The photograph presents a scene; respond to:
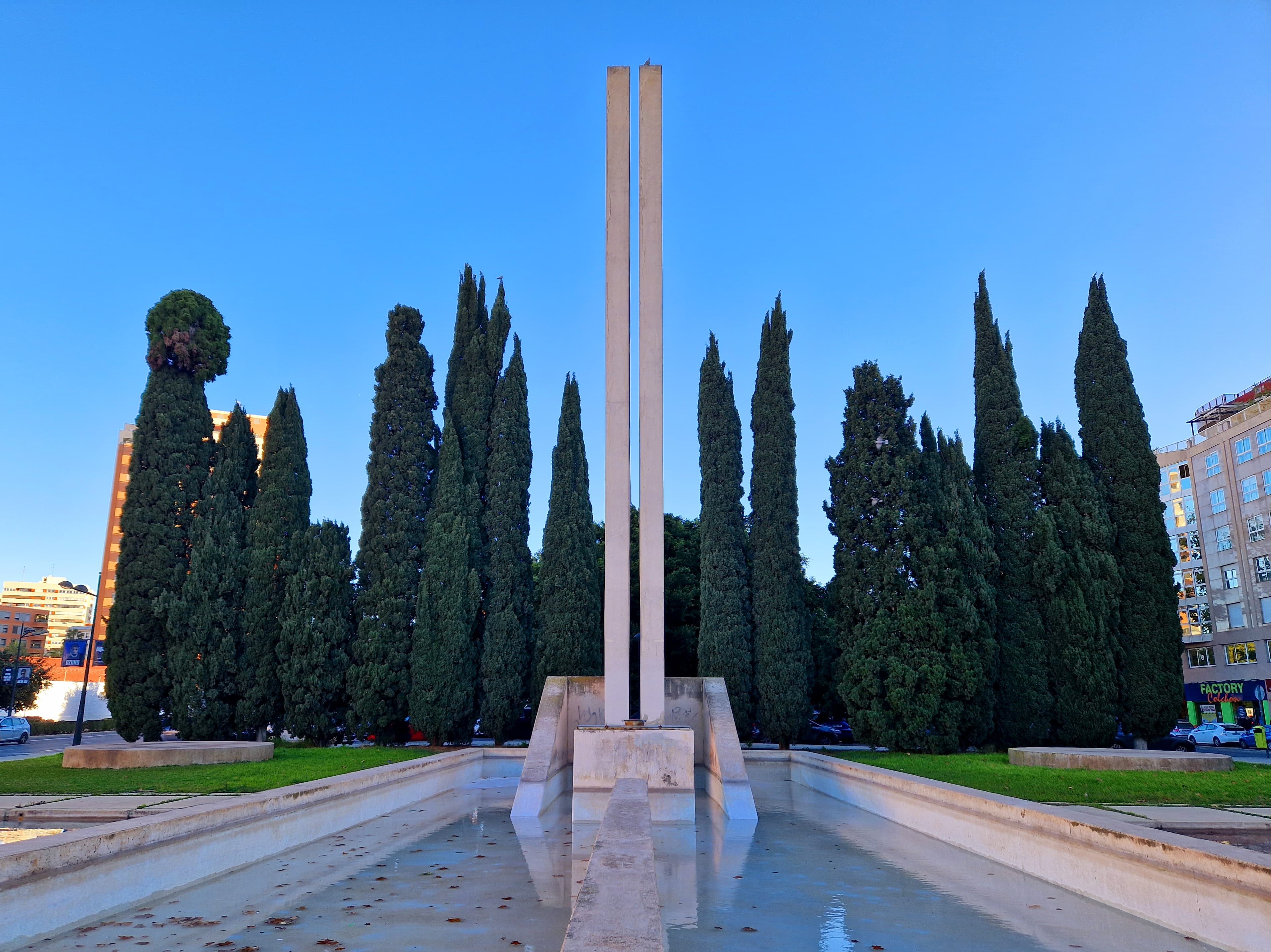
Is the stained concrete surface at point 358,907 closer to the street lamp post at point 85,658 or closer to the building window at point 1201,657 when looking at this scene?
the street lamp post at point 85,658

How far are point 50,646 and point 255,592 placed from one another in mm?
86029

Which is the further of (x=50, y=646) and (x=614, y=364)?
(x=50, y=646)

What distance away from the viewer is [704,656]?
19516 millimetres

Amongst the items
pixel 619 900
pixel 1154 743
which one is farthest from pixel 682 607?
pixel 619 900

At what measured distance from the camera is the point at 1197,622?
41.2m

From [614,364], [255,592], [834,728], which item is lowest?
[834,728]

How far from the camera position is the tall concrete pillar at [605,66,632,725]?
11.4 m

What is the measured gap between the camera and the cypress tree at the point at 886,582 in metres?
16.9

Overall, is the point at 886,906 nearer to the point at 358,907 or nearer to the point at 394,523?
the point at 358,907

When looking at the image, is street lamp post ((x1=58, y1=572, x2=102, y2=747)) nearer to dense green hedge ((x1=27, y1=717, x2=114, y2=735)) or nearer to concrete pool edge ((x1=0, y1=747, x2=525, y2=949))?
dense green hedge ((x1=27, y1=717, x2=114, y2=735))

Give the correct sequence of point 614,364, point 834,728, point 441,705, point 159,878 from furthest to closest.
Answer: point 834,728 < point 441,705 < point 614,364 < point 159,878

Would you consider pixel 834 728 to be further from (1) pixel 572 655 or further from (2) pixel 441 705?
(2) pixel 441 705

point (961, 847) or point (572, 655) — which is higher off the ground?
point (572, 655)

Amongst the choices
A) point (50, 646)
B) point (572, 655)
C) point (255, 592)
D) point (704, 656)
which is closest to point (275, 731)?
point (255, 592)
